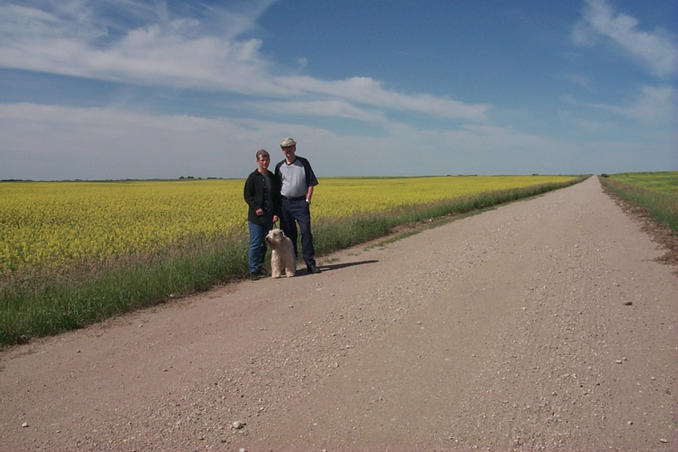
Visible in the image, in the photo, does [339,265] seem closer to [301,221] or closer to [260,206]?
[301,221]

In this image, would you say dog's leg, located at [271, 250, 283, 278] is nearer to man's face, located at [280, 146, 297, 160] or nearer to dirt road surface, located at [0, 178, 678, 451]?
dirt road surface, located at [0, 178, 678, 451]

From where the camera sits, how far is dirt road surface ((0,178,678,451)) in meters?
3.18

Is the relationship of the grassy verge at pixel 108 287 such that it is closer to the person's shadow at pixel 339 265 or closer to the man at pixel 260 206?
the man at pixel 260 206

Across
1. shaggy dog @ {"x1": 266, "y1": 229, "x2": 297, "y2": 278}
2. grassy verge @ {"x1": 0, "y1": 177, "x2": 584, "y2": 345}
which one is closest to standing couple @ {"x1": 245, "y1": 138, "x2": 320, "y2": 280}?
shaggy dog @ {"x1": 266, "y1": 229, "x2": 297, "y2": 278}

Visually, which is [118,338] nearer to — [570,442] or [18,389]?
[18,389]

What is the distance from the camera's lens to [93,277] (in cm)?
713

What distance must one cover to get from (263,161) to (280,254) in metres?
1.63

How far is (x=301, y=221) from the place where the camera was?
862cm

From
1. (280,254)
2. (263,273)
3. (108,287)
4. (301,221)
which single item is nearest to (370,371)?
(108,287)

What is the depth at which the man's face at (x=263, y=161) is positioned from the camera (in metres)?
8.29

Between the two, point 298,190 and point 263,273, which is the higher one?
point 298,190

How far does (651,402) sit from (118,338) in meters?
4.95

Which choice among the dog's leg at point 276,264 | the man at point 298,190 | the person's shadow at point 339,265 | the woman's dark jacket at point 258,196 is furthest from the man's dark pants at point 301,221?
the dog's leg at point 276,264

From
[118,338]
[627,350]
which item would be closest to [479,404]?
[627,350]
